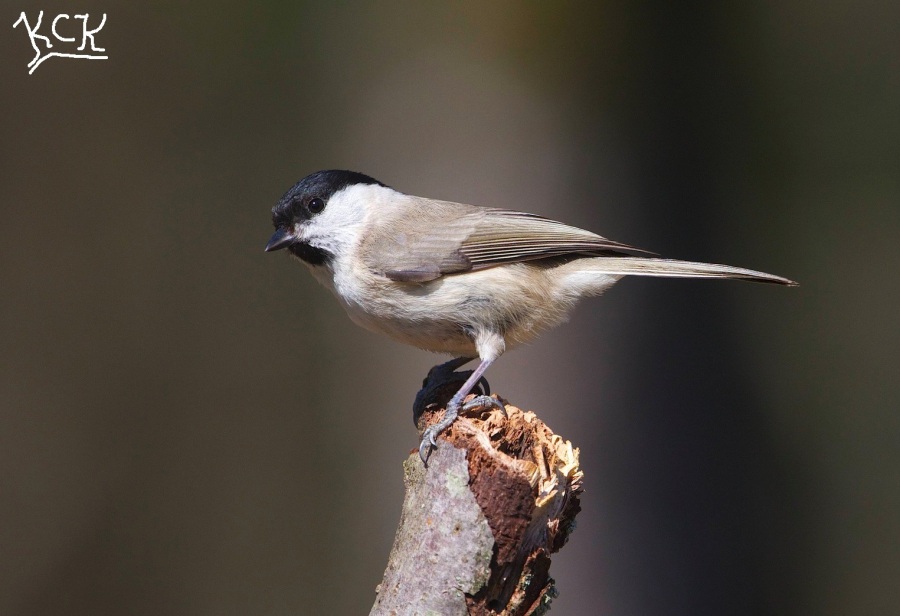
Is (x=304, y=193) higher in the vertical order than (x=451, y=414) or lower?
higher

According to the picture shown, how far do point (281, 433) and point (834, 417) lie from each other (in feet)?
12.5

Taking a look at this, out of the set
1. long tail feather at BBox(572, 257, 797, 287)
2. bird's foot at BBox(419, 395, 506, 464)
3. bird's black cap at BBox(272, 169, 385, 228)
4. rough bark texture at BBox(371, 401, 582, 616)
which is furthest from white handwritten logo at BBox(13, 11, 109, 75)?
rough bark texture at BBox(371, 401, 582, 616)

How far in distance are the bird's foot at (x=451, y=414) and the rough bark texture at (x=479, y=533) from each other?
14 cm

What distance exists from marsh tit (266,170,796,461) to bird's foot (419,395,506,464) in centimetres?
18

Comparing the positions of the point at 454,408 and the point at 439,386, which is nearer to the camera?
the point at 454,408

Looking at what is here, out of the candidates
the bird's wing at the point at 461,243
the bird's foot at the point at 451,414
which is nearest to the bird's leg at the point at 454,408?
the bird's foot at the point at 451,414

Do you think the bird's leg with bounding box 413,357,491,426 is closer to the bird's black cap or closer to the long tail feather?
the long tail feather

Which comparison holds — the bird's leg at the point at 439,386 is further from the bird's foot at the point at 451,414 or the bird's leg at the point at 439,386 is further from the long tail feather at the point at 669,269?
the long tail feather at the point at 669,269

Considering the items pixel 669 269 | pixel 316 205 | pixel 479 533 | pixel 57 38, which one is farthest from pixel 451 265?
pixel 57 38

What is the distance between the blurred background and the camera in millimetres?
3557

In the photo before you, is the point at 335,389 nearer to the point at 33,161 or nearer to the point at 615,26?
the point at 33,161

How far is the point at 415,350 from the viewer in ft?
15.6

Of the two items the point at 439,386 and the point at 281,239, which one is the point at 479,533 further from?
the point at 281,239

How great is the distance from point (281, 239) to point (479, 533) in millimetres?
1372
